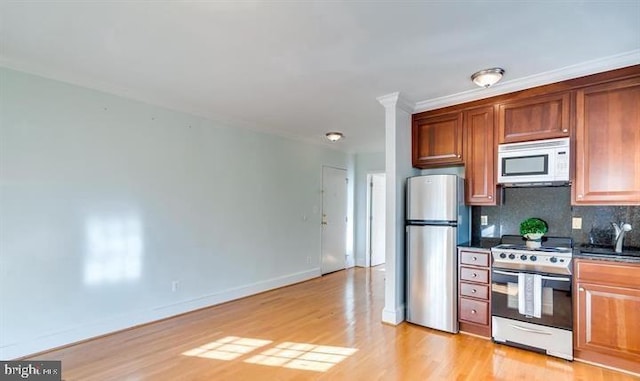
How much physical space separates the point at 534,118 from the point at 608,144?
60 centimetres

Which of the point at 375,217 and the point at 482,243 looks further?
the point at 375,217

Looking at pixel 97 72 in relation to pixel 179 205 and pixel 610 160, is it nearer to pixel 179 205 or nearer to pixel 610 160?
pixel 179 205

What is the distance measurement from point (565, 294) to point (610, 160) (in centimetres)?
118

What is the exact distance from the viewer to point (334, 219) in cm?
648

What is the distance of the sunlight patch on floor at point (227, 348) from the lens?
2.82 m

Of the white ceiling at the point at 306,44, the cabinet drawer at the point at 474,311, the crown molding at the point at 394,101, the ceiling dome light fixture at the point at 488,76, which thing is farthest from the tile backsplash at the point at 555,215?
the crown molding at the point at 394,101

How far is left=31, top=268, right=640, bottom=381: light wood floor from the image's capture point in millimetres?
2504

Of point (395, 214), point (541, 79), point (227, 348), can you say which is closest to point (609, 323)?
point (395, 214)

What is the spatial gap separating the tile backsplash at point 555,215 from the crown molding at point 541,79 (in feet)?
3.47

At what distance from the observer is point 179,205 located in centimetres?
391

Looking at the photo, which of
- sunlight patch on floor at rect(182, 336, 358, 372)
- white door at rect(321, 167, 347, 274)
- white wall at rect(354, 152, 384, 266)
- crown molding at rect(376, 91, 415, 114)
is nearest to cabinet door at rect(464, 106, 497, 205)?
crown molding at rect(376, 91, 415, 114)

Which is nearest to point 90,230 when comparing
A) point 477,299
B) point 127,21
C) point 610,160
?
point 127,21

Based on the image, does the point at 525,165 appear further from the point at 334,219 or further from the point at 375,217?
the point at 375,217

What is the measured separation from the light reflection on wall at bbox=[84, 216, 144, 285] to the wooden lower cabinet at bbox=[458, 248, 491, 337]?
11.1 feet
